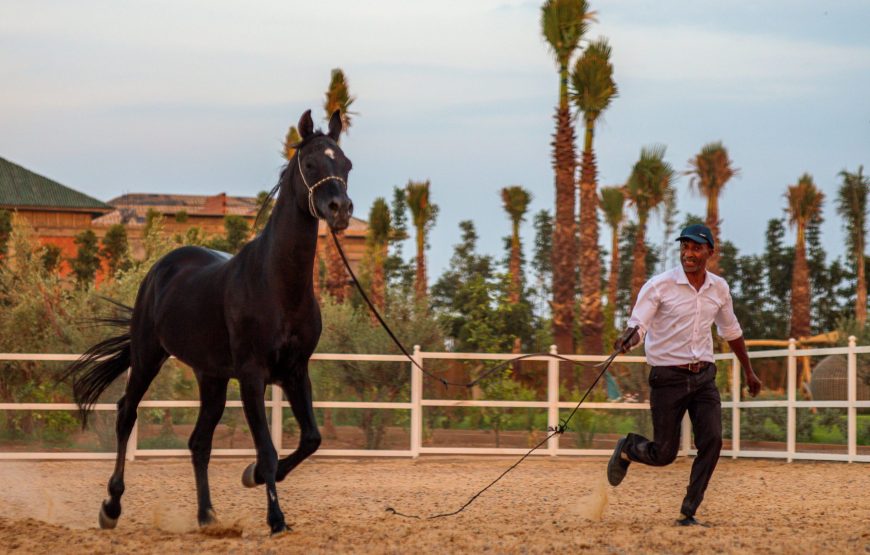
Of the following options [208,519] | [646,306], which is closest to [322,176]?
[646,306]

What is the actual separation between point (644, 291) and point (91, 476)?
8.29m

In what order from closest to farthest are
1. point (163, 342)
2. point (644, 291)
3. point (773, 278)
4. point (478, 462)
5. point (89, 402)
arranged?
point (644, 291) < point (163, 342) < point (89, 402) < point (478, 462) < point (773, 278)

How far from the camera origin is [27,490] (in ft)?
39.1

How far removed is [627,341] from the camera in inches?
284

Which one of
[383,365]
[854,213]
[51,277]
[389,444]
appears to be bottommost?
[389,444]

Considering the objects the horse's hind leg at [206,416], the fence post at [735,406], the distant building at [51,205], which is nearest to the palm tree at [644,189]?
the fence post at [735,406]

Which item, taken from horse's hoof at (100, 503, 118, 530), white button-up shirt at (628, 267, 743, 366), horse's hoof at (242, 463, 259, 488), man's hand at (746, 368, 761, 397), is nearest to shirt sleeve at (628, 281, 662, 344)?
white button-up shirt at (628, 267, 743, 366)

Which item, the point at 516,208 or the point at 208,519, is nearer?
the point at 208,519

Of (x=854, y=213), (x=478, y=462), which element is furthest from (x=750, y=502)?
(x=854, y=213)

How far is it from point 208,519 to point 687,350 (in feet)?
10.8

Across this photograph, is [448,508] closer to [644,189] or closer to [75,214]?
[644,189]

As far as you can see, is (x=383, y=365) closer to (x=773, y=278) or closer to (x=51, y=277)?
(x=51, y=277)

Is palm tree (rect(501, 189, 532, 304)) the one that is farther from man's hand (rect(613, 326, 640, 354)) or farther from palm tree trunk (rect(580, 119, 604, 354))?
man's hand (rect(613, 326, 640, 354))

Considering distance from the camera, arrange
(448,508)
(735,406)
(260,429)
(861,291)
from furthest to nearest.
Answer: (861,291) → (735,406) → (448,508) → (260,429)
